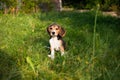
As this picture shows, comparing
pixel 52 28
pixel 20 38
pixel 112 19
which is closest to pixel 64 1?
pixel 112 19

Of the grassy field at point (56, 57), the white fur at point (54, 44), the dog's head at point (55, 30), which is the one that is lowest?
the grassy field at point (56, 57)

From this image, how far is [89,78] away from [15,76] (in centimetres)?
106

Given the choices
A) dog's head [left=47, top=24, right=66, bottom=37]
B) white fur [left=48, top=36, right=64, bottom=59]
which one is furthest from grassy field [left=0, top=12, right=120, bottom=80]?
dog's head [left=47, top=24, right=66, bottom=37]

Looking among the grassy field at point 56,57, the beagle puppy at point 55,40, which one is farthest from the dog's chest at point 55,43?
the grassy field at point 56,57

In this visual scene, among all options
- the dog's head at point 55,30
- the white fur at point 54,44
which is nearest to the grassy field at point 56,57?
the white fur at point 54,44

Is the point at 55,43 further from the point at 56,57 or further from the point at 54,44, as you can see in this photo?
the point at 56,57

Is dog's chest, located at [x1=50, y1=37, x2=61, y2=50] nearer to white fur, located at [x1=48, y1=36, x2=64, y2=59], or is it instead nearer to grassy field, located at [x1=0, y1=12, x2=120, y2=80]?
white fur, located at [x1=48, y1=36, x2=64, y2=59]

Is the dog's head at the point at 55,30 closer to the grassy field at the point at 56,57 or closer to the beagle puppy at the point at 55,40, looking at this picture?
the beagle puppy at the point at 55,40

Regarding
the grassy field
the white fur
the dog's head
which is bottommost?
the grassy field

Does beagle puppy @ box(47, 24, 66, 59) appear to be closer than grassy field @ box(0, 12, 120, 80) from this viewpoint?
No

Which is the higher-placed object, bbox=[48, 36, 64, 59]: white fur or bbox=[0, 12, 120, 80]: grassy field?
bbox=[48, 36, 64, 59]: white fur

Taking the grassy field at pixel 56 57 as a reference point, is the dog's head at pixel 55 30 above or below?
above

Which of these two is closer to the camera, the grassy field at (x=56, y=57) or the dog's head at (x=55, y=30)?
the grassy field at (x=56, y=57)

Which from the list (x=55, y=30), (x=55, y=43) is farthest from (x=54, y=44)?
(x=55, y=30)
